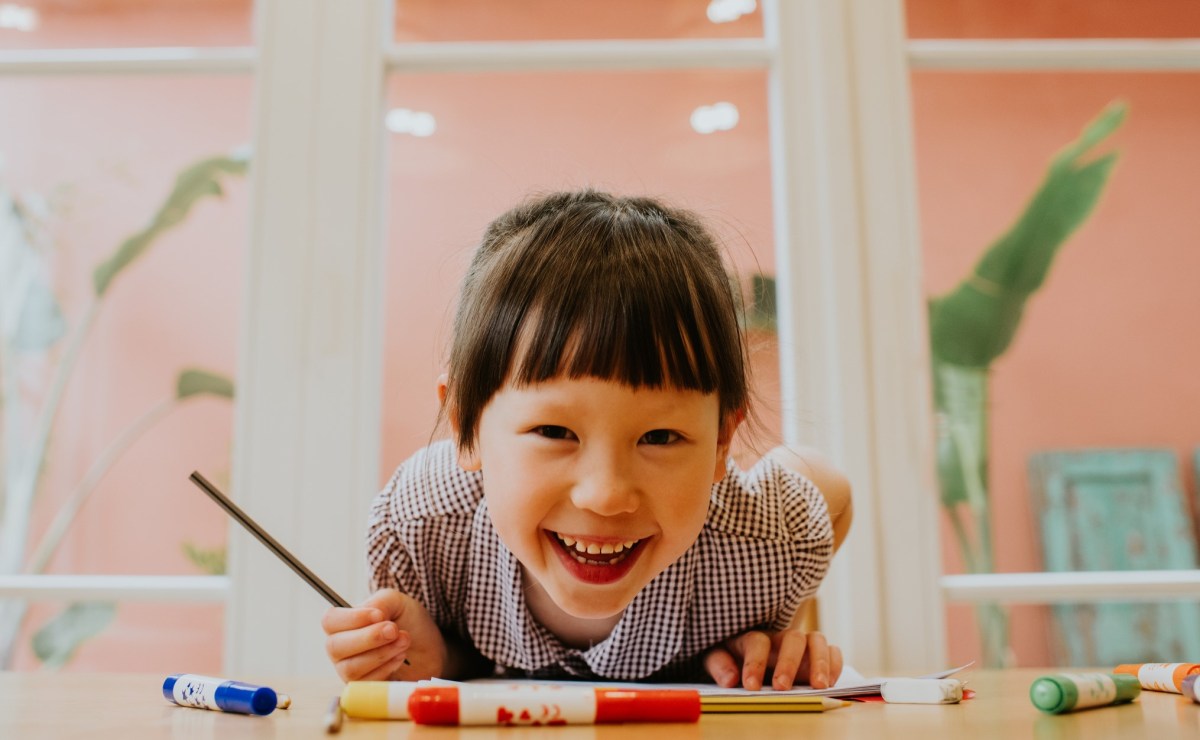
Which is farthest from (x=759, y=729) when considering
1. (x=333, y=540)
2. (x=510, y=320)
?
(x=333, y=540)

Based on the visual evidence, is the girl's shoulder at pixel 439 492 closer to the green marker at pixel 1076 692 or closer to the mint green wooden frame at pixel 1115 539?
the green marker at pixel 1076 692

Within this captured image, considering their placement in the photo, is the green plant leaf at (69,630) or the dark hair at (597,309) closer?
the dark hair at (597,309)

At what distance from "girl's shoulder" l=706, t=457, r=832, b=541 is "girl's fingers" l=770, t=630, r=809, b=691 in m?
0.14

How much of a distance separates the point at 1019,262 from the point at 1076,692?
1052 millimetres

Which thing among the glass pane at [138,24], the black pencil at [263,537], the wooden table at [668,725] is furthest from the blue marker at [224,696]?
the glass pane at [138,24]

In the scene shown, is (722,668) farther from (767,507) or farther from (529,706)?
(529,706)

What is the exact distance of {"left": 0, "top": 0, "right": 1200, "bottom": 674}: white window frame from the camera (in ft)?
4.49

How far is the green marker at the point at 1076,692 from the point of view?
1.92 feet

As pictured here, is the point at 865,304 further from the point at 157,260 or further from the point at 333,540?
the point at 157,260

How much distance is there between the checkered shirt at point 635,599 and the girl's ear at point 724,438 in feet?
0.50

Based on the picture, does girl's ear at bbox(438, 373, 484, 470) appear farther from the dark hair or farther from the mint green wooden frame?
the mint green wooden frame

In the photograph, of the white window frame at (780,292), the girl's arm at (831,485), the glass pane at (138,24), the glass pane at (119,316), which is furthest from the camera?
the glass pane at (138,24)

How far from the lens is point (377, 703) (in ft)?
1.81

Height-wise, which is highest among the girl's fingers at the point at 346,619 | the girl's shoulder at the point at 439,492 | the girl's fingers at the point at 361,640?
the girl's shoulder at the point at 439,492
